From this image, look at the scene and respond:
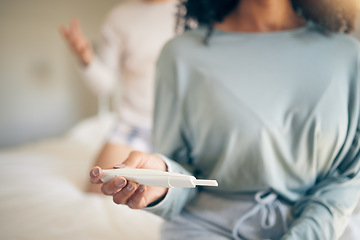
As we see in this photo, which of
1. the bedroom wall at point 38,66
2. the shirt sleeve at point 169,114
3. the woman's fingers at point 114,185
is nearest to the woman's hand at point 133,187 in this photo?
the woman's fingers at point 114,185

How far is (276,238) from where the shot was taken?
1.31 ft

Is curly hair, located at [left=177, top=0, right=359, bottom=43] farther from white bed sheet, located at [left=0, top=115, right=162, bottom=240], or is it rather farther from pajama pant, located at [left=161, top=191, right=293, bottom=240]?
white bed sheet, located at [left=0, top=115, right=162, bottom=240]

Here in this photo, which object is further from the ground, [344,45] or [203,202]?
[344,45]

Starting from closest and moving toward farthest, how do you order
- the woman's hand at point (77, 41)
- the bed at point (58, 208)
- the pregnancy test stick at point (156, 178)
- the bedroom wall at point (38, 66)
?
the pregnancy test stick at point (156, 178) → the bed at point (58, 208) → the woman's hand at point (77, 41) → the bedroom wall at point (38, 66)

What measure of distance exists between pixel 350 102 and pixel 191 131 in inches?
8.8

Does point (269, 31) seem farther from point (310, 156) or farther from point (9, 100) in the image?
point (9, 100)

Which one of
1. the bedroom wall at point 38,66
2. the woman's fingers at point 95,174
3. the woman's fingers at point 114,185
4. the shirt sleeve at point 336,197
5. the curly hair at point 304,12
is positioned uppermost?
the curly hair at point 304,12

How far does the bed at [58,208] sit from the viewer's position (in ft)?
1.73

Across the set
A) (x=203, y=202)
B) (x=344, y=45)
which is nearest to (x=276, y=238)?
(x=203, y=202)

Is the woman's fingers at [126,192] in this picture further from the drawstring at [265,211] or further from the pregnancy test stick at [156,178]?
the drawstring at [265,211]

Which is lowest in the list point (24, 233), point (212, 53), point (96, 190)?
point (96, 190)

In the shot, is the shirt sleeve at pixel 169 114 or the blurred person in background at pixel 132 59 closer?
the shirt sleeve at pixel 169 114

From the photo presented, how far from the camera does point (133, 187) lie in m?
0.30

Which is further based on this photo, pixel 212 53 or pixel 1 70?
pixel 1 70
